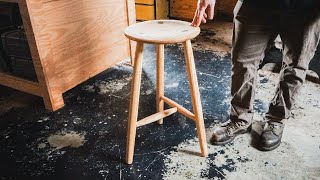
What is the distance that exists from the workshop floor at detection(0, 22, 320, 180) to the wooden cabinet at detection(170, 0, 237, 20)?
177 centimetres

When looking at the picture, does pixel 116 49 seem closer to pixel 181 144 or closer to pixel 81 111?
pixel 81 111

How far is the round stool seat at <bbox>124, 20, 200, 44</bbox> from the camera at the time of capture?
1.37 metres

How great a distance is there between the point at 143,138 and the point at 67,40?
1007 millimetres

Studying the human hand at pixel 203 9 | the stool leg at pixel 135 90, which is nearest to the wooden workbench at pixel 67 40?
the stool leg at pixel 135 90

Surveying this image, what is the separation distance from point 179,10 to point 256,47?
2.90 m

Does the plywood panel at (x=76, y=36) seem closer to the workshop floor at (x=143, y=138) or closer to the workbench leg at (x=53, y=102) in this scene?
the workbench leg at (x=53, y=102)

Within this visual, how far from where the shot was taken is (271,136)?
1742 millimetres

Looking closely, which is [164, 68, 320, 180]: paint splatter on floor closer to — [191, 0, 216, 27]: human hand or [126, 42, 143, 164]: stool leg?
[126, 42, 143, 164]: stool leg

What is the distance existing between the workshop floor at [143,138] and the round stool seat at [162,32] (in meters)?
0.75

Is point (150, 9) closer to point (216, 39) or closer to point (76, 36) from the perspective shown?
point (216, 39)

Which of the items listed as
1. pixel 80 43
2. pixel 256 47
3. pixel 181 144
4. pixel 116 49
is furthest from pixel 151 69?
pixel 256 47

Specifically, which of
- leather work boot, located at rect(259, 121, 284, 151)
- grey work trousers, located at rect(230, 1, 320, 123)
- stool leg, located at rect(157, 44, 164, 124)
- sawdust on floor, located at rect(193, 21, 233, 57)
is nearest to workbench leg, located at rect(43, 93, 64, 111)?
stool leg, located at rect(157, 44, 164, 124)

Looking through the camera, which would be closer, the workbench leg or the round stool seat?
the round stool seat

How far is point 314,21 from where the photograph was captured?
1.45 metres
